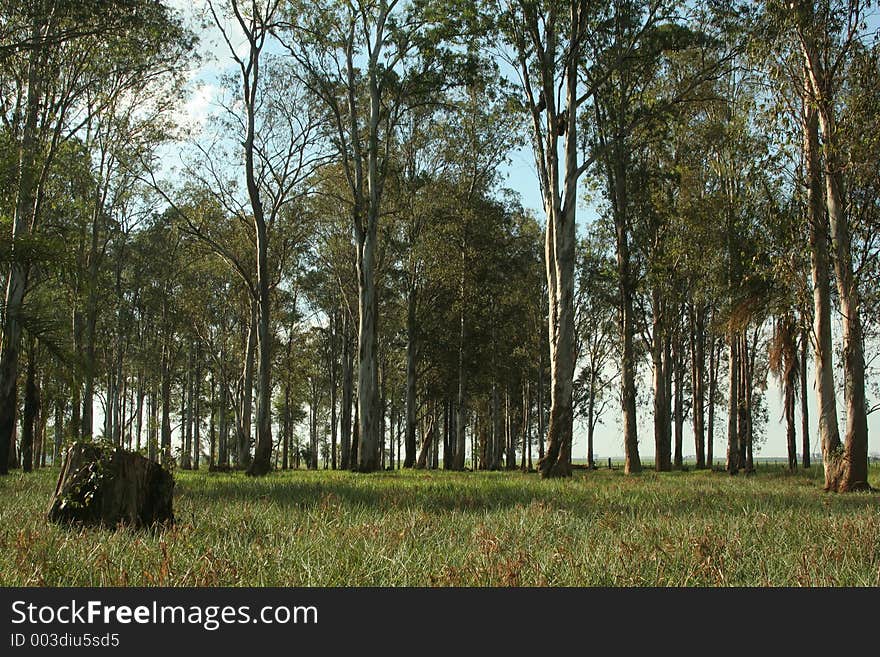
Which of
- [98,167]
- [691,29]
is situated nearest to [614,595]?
[691,29]

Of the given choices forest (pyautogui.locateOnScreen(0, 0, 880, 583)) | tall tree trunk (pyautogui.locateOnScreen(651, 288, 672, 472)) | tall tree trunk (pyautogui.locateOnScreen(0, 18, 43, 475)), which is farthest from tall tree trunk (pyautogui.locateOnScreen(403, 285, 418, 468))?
tall tree trunk (pyautogui.locateOnScreen(0, 18, 43, 475))

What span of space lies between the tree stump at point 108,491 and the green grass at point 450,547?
28 centimetres

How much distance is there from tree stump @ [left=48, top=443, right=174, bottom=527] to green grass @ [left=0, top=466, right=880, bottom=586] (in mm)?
275

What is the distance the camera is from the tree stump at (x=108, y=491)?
653 cm

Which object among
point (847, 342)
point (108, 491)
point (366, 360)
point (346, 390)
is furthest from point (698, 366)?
point (108, 491)

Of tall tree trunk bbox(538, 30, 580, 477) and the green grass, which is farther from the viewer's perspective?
tall tree trunk bbox(538, 30, 580, 477)

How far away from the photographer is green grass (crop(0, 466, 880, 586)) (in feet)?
13.9

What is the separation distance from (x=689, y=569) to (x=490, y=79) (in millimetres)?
17140

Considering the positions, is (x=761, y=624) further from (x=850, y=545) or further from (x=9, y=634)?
(x=9, y=634)

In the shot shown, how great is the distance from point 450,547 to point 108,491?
Result: 3.40m

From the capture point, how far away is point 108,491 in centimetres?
662

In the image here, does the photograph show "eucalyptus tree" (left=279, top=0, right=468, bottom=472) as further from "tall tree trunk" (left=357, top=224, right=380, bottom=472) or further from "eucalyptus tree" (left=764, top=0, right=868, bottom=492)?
"eucalyptus tree" (left=764, top=0, right=868, bottom=492)

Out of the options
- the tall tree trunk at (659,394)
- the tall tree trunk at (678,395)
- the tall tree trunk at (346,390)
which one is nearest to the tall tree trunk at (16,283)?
the tall tree trunk at (346,390)

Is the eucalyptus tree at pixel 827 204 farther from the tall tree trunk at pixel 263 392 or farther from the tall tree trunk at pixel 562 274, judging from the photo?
the tall tree trunk at pixel 263 392
